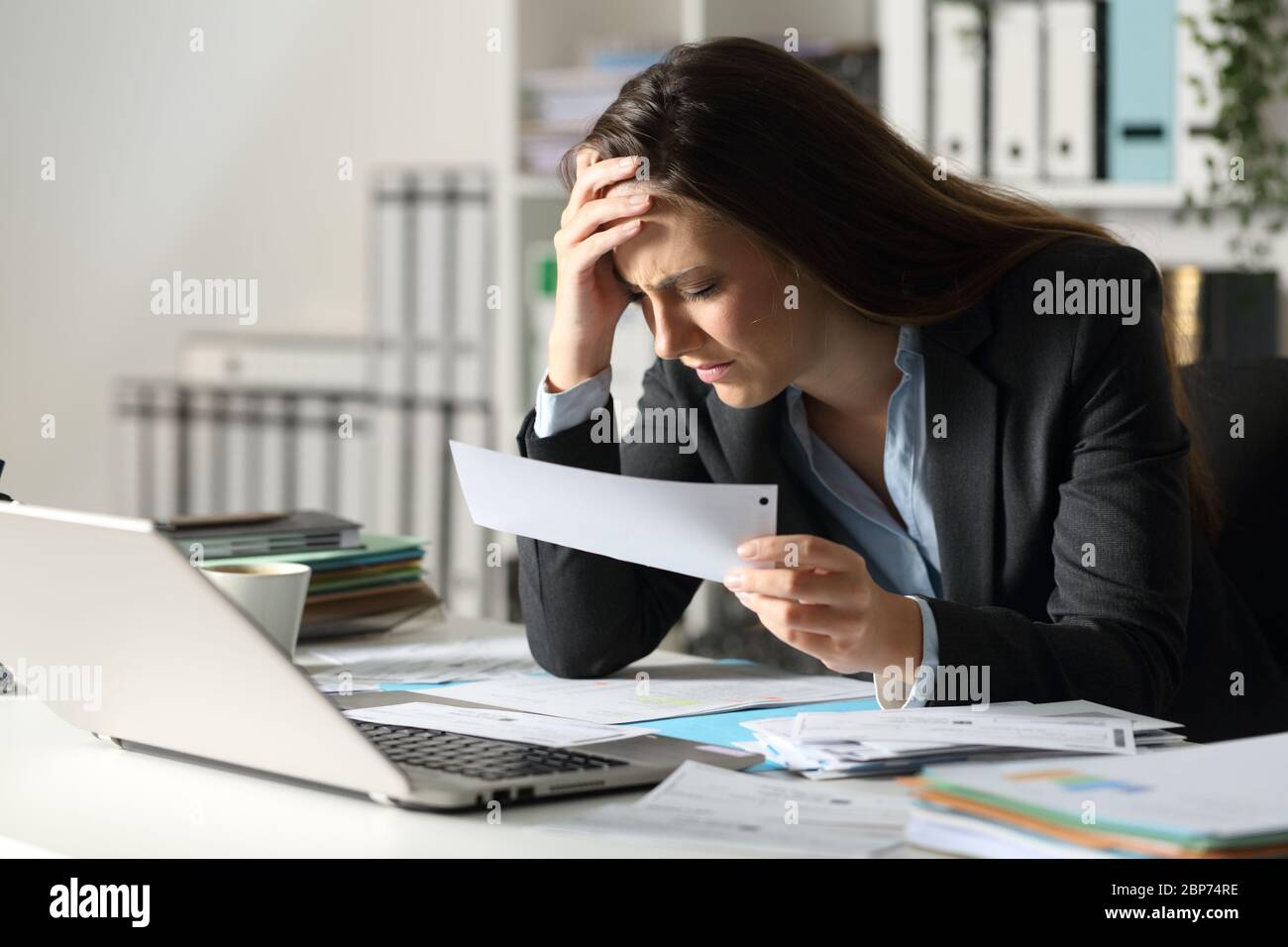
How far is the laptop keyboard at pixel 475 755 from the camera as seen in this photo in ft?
2.93

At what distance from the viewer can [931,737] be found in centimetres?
95

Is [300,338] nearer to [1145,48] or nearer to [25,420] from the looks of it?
[25,420]

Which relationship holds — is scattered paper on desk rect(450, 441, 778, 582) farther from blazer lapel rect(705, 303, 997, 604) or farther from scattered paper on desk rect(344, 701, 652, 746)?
blazer lapel rect(705, 303, 997, 604)

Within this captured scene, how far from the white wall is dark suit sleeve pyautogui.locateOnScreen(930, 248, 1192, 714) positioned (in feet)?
9.05

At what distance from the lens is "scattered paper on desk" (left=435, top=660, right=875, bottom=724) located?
3.72ft

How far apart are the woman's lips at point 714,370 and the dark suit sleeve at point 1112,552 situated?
298 mm

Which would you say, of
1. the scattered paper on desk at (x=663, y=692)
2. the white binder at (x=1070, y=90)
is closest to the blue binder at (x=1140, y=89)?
the white binder at (x=1070, y=90)

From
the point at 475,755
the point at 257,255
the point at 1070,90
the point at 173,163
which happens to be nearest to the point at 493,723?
the point at 475,755

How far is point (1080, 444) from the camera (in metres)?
1.34

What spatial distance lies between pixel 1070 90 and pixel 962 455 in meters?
1.33

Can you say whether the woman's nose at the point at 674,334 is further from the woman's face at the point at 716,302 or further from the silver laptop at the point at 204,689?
the silver laptop at the point at 204,689

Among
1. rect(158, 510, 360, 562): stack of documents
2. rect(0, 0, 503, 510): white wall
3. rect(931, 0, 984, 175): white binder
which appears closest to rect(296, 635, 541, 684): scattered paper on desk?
rect(158, 510, 360, 562): stack of documents
